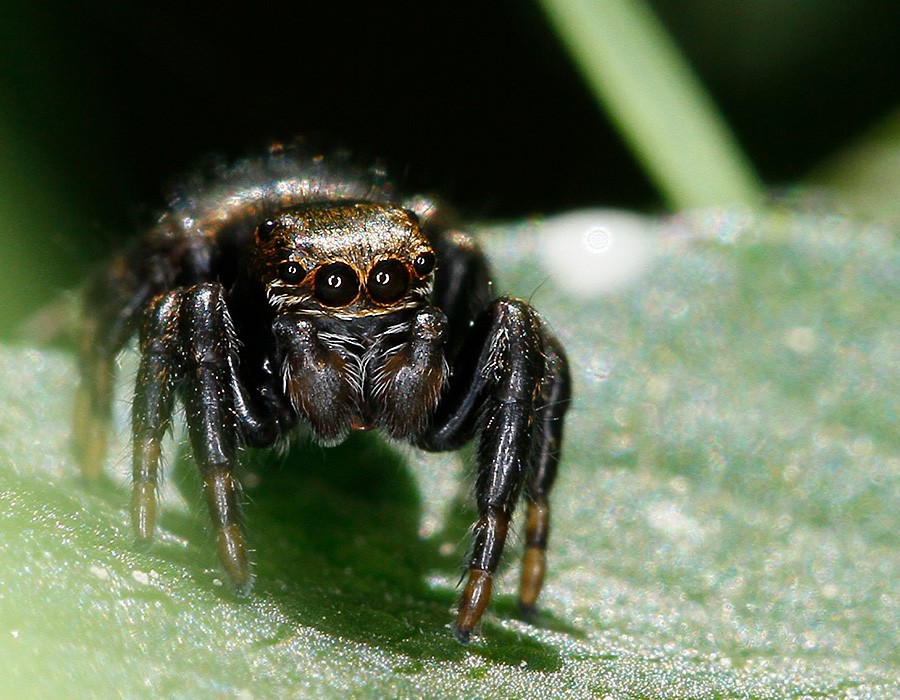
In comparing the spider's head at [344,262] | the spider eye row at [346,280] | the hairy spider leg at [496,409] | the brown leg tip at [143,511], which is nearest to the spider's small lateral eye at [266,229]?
the spider's head at [344,262]

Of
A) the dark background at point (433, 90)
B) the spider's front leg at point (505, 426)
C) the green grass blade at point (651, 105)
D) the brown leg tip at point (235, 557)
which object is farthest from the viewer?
the dark background at point (433, 90)

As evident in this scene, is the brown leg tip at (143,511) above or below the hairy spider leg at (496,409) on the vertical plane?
above

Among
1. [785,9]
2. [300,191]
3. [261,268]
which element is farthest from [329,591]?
[785,9]

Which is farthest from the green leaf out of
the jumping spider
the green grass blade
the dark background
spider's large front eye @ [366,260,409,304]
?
the dark background

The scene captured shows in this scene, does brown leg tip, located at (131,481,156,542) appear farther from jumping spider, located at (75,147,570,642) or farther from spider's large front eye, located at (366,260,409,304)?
spider's large front eye, located at (366,260,409,304)

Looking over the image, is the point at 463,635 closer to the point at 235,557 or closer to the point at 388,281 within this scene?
the point at 235,557

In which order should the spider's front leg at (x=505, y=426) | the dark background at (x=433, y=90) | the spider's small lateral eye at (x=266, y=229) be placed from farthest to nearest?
the dark background at (x=433, y=90), the spider's small lateral eye at (x=266, y=229), the spider's front leg at (x=505, y=426)

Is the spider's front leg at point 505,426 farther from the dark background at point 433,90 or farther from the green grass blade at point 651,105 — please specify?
the dark background at point 433,90
